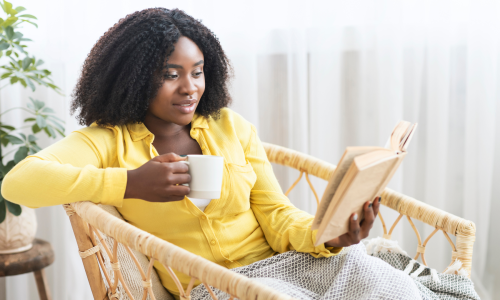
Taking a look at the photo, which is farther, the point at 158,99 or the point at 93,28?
the point at 93,28

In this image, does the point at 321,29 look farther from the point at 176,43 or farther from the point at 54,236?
the point at 54,236

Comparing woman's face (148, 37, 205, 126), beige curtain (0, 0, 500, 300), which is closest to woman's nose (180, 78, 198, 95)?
woman's face (148, 37, 205, 126)

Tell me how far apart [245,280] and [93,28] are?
125 centimetres

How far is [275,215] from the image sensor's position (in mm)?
995

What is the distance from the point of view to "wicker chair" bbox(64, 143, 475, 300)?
0.60 m

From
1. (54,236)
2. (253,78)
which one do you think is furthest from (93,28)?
(54,236)

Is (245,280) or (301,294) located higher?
(245,280)

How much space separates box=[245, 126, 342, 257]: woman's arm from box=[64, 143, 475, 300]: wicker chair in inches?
7.7

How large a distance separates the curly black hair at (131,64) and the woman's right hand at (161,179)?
187 mm

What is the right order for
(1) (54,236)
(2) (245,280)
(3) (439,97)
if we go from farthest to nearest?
(1) (54,236) → (3) (439,97) → (2) (245,280)

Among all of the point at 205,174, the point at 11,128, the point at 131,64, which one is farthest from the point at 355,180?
the point at 11,128

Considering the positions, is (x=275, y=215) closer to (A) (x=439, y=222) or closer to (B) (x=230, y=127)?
(B) (x=230, y=127)

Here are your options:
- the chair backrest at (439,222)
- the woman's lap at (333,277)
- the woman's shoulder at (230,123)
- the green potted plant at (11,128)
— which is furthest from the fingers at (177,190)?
the green potted plant at (11,128)

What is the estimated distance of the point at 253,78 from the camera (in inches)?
60.0
